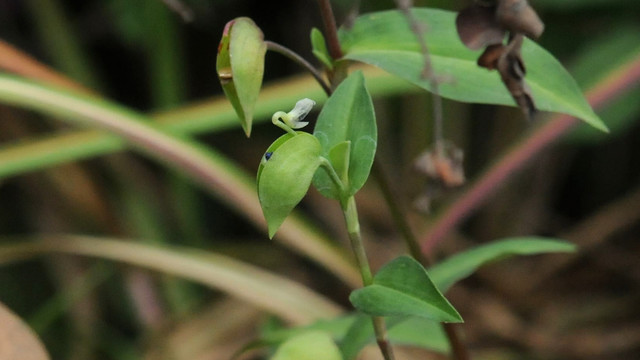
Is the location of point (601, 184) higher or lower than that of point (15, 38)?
lower

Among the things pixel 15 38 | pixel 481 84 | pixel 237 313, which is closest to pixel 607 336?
pixel 237 313

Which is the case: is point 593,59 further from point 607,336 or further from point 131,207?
point 131,207

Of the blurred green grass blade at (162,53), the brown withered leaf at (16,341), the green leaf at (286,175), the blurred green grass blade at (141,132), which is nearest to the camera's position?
A: the green leaf at (286,175)

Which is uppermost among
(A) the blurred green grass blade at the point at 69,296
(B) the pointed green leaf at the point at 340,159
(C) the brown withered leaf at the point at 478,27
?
(A) the blurred green grass blade at the point at 69,296

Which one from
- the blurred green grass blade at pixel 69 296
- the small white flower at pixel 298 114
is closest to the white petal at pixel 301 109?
the small white flower at pixel 298 114

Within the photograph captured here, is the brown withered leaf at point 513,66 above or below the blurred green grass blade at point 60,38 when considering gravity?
below

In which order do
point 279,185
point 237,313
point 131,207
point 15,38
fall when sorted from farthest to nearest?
point 15,38
point 131,207
point 237,313
point 279,185

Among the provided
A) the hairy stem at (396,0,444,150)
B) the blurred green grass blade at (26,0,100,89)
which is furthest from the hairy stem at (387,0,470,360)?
the blurred green grass blade at (26,0,100,89)

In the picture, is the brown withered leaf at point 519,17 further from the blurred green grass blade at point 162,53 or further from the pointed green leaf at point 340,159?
the blurred green grass blade at point 162,53
